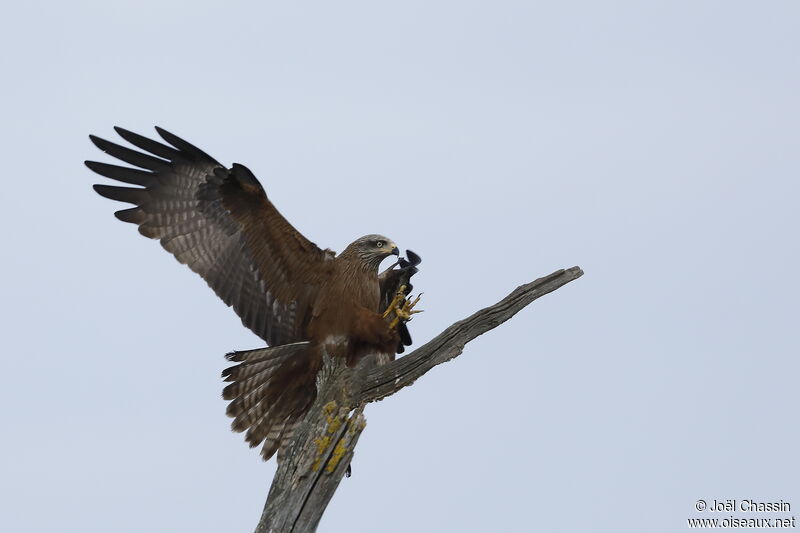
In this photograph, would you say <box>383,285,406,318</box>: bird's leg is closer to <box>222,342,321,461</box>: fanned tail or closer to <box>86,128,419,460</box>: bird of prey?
<box>86,128,419,460</box>: bird of prey

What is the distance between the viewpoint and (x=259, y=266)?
8703 millimetres

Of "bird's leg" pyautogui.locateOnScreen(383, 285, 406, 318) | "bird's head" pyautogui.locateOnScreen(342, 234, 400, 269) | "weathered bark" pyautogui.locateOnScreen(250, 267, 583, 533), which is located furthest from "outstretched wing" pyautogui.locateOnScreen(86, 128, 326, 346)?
"weathered bark" pyautogui.locateOnScreen(250, 267, 583, 533)

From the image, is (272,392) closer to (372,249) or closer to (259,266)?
(259,266)

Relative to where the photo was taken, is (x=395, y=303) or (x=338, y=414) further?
(x=395, y=303)

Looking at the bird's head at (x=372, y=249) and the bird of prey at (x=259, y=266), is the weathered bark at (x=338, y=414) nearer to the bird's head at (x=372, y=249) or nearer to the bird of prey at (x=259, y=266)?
the bird of prey at (x=259, y=266)

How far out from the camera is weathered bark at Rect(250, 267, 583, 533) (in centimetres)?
661

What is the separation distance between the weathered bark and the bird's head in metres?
1.51

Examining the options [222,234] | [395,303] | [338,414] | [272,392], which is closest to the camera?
[338,414]

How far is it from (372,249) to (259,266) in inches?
36.4

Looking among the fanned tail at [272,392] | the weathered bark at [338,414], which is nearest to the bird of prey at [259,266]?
the fanned tail at [272,392]

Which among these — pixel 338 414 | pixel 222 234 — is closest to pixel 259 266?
pixel 222 234

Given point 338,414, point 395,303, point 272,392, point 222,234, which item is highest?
point 222,234

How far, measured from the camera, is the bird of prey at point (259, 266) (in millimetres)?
8445

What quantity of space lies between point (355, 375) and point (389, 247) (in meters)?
1.75
